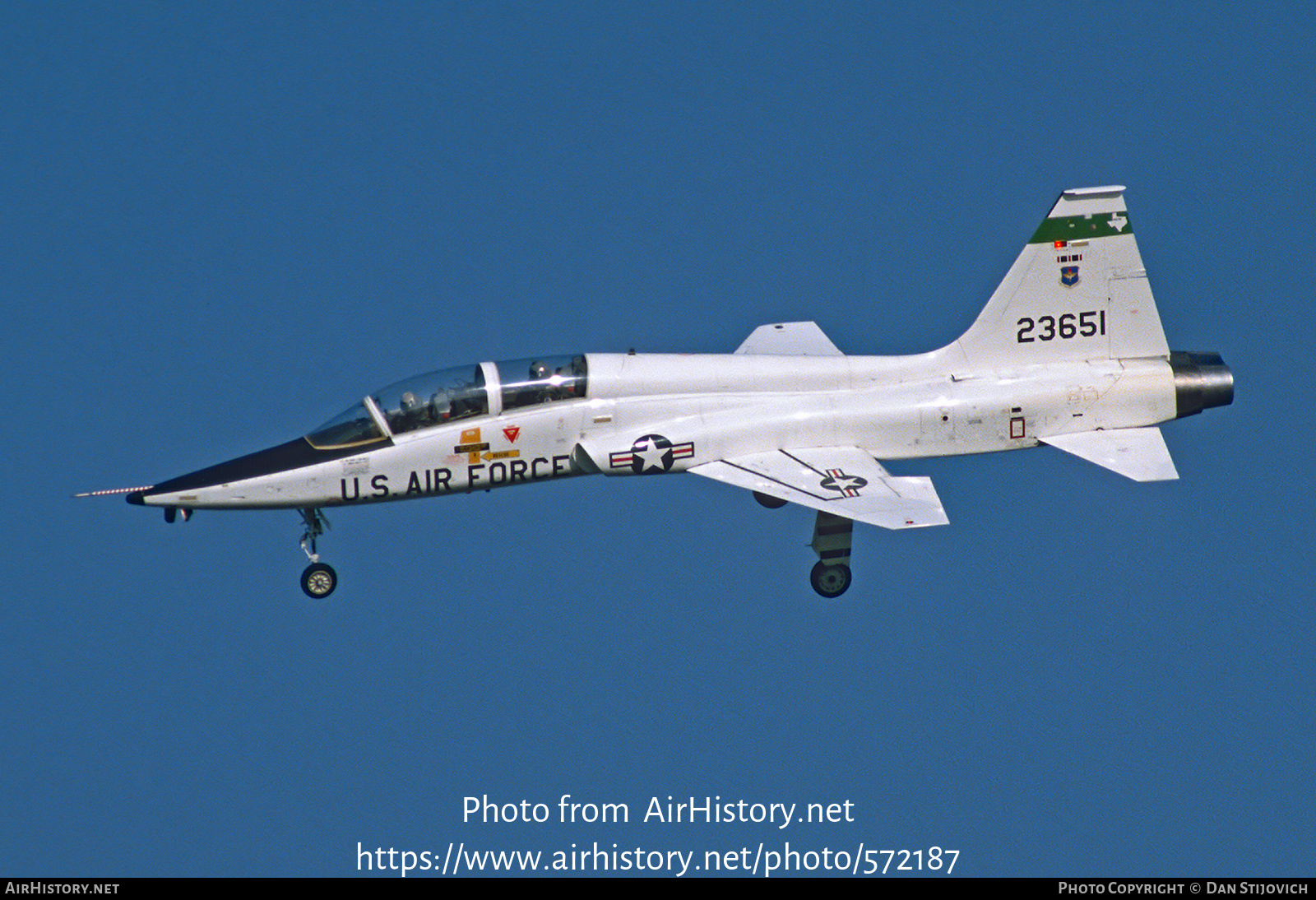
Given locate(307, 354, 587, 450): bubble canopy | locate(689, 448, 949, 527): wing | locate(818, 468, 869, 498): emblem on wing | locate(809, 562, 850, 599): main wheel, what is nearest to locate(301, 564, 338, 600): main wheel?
locate(307, 354, 587, 450): bubble canopy

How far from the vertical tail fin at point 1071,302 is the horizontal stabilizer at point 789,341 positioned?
2583 millimetres

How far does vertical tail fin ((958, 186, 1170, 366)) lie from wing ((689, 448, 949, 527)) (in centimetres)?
264

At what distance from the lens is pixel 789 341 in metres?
31.6

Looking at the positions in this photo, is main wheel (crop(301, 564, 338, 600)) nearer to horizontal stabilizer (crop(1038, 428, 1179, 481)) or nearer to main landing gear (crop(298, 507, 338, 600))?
main landing gear (crop(298, 507, 338, 600))

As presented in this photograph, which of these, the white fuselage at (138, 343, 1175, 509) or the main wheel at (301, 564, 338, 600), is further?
the main wheel at (301, 564, 338, 600)

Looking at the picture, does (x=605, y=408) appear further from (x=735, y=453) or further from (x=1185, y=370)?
(x=1185, y=370)

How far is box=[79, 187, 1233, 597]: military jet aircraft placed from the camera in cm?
2795

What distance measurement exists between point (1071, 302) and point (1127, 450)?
7.29ft

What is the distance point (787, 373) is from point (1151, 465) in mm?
4998

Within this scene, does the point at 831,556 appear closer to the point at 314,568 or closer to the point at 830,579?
the point at 830,579

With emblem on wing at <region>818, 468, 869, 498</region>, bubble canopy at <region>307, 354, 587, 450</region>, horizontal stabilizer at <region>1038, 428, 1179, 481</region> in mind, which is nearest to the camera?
emblem on wing at <region>818, 468, 869, 498</region>

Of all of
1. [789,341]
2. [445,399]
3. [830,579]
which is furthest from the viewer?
[789,341]

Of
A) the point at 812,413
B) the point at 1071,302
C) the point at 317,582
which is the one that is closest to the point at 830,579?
the point at 812,413

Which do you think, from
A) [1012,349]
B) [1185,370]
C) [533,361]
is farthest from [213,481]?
[1185,370]
